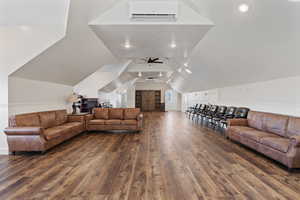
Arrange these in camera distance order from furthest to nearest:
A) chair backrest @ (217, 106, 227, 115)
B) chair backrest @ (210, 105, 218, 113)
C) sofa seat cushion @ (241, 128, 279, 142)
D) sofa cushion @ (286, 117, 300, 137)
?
chair backrest @ (210, 105, 218, 113) → chair backrest @ (217, 106, 227, 115) → sofa seat cushion @ (241, 128, 279, 142) → sofa cushion @ (286, 117, 300, 137)

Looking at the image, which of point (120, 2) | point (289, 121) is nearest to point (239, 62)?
point (289, 121)

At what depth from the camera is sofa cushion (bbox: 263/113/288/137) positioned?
3688 millimetres

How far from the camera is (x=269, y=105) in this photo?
4555mm

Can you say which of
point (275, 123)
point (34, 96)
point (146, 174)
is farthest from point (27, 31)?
point (275, 123)

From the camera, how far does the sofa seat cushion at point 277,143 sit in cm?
294

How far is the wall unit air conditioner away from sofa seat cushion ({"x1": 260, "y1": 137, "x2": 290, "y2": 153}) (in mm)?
3050

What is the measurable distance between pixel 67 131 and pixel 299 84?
5651 millimetres

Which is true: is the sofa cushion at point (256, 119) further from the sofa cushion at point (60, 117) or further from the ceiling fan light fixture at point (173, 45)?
the sofa cushion at point (60, 117)

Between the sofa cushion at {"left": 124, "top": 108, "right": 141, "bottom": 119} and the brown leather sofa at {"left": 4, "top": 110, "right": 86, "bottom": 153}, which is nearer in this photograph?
the brown leather sofa at {"left": 4, "top": 110, "right": 86, "bottom": 153}

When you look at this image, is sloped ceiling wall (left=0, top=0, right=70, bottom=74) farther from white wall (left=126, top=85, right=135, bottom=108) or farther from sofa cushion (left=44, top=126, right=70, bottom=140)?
white wall (left=126, top=85, right=135, bottom=108)

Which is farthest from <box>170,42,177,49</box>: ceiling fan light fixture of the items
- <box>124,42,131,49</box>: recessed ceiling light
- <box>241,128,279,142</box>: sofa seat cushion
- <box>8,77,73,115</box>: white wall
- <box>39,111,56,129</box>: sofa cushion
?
<box>39,111,56,129</box>: sofa cushion

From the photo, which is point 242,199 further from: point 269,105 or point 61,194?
point 269,105

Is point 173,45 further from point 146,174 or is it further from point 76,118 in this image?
point 76,118

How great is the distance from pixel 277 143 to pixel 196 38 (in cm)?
289
